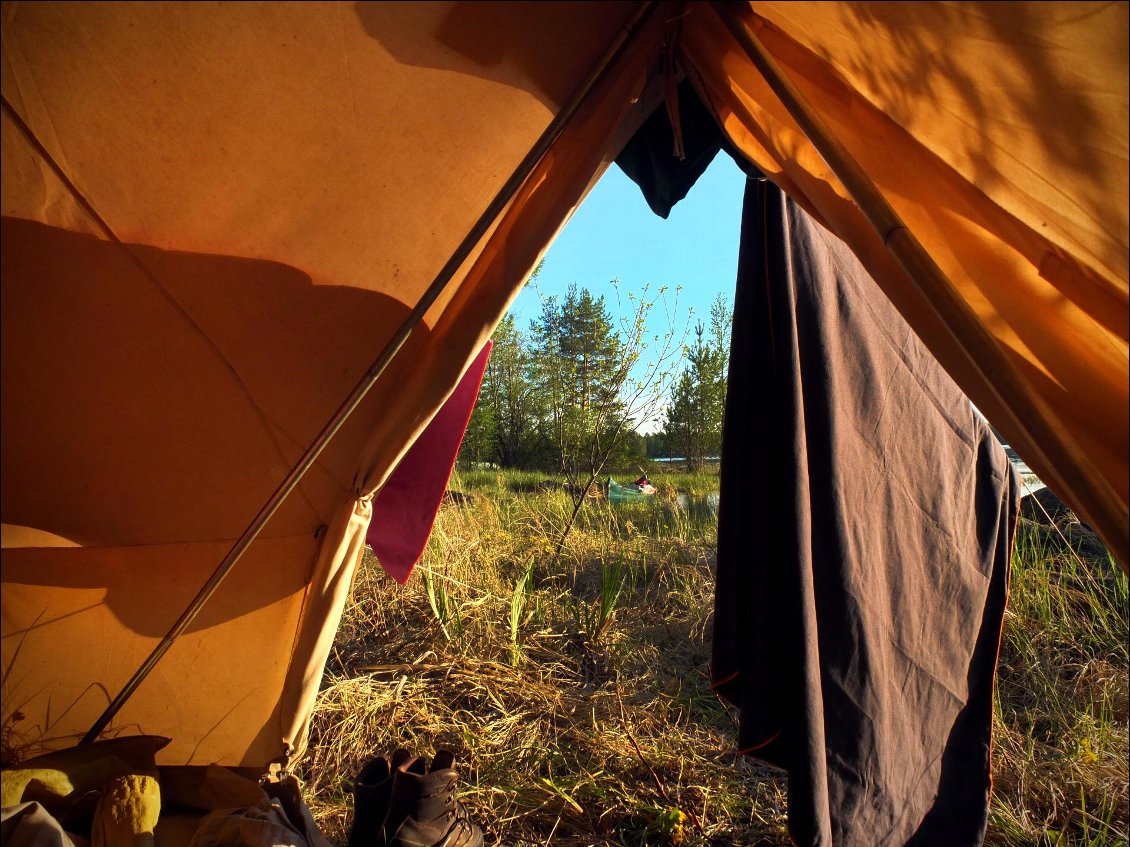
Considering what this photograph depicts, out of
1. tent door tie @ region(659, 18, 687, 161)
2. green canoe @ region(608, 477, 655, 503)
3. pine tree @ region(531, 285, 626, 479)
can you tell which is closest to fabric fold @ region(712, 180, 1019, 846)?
tent door tie @ region(659, 18, 687, 161)

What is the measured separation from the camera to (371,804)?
162 centimetres

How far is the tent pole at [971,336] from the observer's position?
2.49 feet

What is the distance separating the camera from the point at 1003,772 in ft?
6.73

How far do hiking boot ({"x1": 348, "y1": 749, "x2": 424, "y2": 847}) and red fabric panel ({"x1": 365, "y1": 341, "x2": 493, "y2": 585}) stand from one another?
21.7 inches

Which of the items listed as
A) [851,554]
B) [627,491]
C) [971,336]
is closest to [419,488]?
[851,554]

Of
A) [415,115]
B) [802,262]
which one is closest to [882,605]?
[802,262]

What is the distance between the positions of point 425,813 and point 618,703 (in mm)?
1266

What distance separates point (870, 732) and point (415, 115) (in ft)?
6.16

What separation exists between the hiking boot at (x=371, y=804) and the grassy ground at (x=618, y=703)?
288mm

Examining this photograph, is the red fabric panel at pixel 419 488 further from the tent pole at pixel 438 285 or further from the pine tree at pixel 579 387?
the pine tree at pixel 579 387

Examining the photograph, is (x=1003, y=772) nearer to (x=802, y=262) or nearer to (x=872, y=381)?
(x=872, y=381)

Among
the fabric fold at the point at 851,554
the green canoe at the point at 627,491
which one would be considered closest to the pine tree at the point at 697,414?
the green canoe at the point at 627,491

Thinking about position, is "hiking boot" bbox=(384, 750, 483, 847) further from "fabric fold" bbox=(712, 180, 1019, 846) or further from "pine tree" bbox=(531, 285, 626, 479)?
"pine tree" bbox=(531, 285, 626, 479)

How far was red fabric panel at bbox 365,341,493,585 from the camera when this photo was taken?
197 cm
